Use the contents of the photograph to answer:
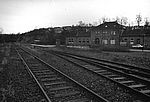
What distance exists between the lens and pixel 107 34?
205 feet

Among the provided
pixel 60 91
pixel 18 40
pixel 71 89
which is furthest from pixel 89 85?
pixel 18 40

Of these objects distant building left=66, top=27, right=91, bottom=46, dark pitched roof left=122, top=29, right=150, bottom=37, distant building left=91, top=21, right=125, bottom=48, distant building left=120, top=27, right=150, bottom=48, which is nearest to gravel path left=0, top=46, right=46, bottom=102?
distant building left=120, top=27, right=150, bottom=48

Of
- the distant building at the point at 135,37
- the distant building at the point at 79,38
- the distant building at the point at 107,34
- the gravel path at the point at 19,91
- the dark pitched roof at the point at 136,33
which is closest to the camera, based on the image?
the gravel path at the point at 19,91

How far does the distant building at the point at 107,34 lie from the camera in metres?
60.2

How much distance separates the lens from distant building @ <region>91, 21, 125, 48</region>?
60.2 meters

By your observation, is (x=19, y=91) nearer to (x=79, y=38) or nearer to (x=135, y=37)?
(x=135, y=37)

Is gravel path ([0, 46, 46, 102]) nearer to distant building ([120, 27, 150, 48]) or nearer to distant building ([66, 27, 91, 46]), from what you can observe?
distant building ([120, 27, 150, 48])

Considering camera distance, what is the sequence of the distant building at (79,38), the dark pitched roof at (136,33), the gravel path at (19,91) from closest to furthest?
the gravel path at (19,91) → the dark pitched roof at (136,33) → the distant building at (79,38)

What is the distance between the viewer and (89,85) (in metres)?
8.48

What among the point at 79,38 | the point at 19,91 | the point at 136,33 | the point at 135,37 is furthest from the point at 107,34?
the point at 19,91

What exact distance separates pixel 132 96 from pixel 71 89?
2.65 m

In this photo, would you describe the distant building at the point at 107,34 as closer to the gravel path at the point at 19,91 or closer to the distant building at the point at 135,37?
the distant building at the point at 135,37

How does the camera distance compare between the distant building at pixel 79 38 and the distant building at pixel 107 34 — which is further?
the distant building at pixel 79 38

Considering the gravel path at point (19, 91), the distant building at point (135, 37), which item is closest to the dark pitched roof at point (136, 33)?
the distant building at point (135, 37)
